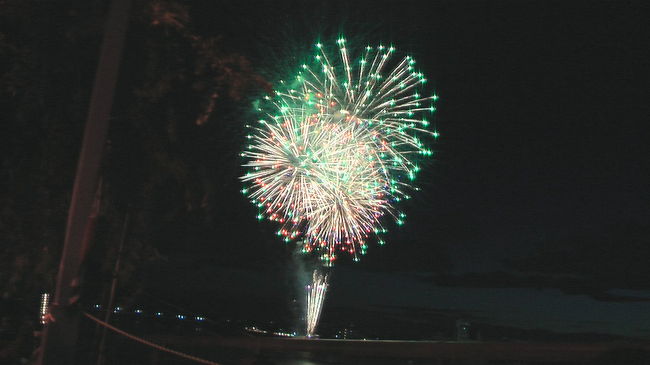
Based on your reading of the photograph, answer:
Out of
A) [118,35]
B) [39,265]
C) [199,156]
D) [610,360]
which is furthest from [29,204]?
[610,360]

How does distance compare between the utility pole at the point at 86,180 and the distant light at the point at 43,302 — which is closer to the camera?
the utility pole at the point at 86,180

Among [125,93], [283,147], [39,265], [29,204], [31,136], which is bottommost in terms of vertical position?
[39,265]

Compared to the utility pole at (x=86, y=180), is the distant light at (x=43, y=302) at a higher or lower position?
lower

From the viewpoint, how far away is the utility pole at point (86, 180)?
17.6 ft

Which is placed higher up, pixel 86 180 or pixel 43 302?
pixel 86 180

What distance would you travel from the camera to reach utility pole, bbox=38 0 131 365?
211 inches

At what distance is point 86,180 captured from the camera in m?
5.36

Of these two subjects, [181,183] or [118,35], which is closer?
[118,35]

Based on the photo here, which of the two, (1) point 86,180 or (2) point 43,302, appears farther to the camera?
(2) point 43,302

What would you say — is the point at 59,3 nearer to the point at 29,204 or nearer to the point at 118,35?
the point at 118,35

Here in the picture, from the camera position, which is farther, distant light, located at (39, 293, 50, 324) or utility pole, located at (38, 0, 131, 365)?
distant light, located at (39, 293, 50, 324)

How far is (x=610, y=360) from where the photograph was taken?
10.8 meters

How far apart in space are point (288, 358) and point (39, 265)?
626 centimetres

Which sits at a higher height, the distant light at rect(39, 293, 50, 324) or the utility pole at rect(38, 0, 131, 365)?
the utility pole at rect(38, 0, 131, 365)
